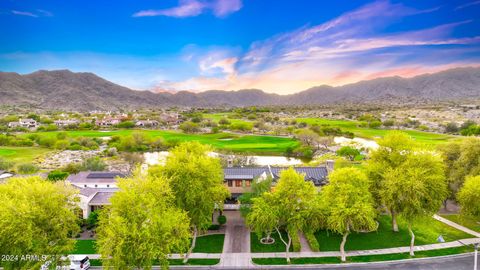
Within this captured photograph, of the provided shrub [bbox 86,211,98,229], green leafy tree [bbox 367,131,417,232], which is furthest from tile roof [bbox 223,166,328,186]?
shrub [bbox 86,211,98,229]

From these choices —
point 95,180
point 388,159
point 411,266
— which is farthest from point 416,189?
point 95,180

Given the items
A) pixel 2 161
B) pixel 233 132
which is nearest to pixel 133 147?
pixel 2 161

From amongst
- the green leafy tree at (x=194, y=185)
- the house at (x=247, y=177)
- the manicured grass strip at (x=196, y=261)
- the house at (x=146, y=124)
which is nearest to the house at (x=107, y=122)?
the house at (x=146, y=124)

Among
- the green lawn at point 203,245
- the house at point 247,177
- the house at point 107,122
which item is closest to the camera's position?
the green lawn at point 203,245

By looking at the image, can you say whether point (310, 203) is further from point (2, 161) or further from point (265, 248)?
point (2, 161)

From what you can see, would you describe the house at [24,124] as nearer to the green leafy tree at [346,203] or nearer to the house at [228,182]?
the house at [228,182]

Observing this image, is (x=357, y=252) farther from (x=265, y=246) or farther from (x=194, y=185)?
(x=194, y=185)

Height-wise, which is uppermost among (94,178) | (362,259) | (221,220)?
(94,178)
